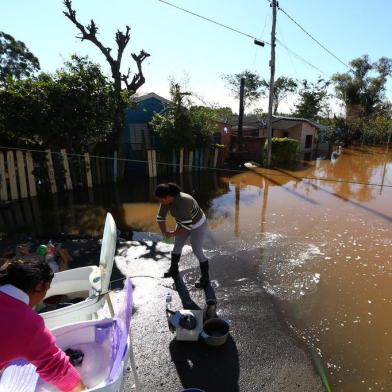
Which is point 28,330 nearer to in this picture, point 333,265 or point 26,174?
point 333,265

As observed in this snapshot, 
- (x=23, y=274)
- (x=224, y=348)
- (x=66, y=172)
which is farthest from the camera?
(x=66, y=172)

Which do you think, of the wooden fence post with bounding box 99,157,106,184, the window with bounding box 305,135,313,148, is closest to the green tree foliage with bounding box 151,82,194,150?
the wooden fence post with bounding box 99,157,106,184

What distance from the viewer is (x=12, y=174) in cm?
966

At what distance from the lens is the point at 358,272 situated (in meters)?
5.64

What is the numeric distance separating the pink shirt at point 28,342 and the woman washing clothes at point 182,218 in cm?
257

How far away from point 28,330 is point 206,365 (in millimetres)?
2231

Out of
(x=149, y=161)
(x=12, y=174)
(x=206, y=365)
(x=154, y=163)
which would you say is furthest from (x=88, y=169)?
(x=206, y=365)

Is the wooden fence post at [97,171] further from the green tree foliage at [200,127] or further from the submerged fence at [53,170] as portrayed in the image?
the green tree foliage at [200,127]

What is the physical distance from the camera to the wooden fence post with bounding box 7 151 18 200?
31.4 feet

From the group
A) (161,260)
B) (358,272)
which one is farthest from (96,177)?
(358,272)

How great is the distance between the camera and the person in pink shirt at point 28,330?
1.73 meters

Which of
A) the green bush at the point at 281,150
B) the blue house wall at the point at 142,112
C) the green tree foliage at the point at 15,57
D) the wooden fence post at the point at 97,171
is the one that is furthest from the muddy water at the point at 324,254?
the green tree foliage at the point at 15,57

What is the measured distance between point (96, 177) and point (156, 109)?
20.6 ft

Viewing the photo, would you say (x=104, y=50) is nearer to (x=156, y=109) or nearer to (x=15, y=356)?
(x=156, y=109)
